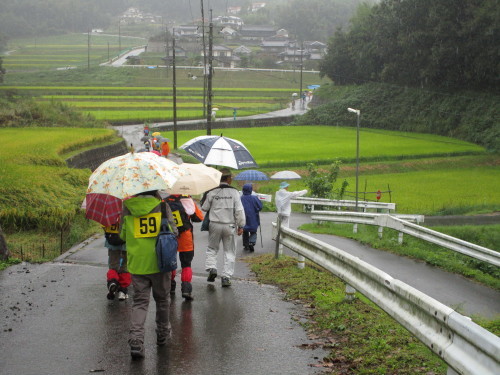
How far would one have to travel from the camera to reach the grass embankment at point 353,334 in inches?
209

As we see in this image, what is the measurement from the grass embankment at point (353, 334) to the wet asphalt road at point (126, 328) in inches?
7.8

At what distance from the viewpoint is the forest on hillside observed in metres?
45.2

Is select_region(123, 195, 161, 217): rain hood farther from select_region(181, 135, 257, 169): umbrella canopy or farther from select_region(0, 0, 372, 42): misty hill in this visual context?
select_region(0, 0, 372, 42): misty hill

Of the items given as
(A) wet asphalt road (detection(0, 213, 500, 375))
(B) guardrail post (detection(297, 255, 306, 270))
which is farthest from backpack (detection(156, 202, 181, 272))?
(B) guardrail post (detection(297, 255, 306, 270))

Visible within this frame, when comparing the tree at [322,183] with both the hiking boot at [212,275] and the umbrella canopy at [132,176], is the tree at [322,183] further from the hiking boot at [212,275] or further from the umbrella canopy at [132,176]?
the umbrella canopy at [132,176]

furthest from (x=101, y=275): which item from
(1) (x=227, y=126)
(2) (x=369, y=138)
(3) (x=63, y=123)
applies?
(1) (x=227, y=126)

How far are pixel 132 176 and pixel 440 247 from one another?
11909mm

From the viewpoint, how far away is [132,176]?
5.97 metres

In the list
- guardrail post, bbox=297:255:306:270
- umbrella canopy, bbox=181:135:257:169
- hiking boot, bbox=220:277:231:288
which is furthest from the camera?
umbrella canopy, bbox=181:135:257:169

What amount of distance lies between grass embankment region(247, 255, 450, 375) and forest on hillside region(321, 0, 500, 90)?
1564 inches

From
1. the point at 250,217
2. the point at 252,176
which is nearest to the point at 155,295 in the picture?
the point at 250,217

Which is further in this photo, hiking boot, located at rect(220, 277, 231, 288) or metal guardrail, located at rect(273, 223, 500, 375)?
hiking boot, located at rect(220, 277, 231, 288)

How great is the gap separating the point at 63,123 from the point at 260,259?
2726cm

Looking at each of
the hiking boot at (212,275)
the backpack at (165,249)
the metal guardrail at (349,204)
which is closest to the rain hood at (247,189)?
the hiking boot at (212,275)
